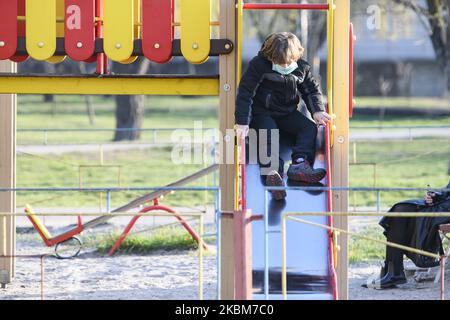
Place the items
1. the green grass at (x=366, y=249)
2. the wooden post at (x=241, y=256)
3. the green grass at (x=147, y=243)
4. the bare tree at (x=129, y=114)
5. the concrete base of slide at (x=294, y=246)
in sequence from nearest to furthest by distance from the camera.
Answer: the wooden post at (x=241, y=256), the concrete base of slide at (x=294, y=246), the green grass at (x=366, y=249), the green grass at (x=147, y=243), the bare tree at (x=129, y=114)

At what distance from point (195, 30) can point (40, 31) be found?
A: 111 centimetres

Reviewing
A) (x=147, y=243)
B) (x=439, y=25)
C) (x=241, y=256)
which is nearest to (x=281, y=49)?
(x=241, y=256)

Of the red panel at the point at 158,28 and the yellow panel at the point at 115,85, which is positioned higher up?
the red panel at the point at 158,28

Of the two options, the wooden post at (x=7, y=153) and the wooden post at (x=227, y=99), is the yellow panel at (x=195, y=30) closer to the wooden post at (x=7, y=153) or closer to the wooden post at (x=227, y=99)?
the wooden post at (x=227, y=99)

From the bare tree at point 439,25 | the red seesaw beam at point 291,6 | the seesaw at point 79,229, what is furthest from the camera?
the bare tree at point 439,25

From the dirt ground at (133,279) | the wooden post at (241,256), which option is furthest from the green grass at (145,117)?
the wooden post at (241,256)

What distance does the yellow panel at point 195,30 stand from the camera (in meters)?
7.54

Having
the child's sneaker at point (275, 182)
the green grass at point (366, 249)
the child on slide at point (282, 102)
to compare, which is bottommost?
the green grass at point (366, 249)

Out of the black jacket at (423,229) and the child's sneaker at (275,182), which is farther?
the black jacket at (423,229)

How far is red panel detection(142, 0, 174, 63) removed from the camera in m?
7.56

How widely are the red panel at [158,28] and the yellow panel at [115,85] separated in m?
0.19

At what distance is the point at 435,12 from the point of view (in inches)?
696
